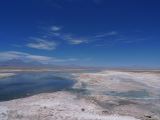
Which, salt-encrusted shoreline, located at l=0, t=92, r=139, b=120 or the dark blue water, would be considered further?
the dark blue water

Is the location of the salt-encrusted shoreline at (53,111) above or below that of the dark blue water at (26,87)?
below

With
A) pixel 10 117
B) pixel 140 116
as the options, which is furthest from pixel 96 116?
pixel 10 117

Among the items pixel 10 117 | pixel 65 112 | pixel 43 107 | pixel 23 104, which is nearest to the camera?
pixel 10 117

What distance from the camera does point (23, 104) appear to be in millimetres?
18578

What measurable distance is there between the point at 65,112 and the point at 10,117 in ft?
12.8

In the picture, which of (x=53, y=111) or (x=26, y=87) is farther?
(x=26, y=87)

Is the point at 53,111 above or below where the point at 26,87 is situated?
below

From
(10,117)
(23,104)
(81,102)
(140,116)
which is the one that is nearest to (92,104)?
(81,102)

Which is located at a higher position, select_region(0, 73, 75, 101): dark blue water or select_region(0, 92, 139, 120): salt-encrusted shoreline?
select_region(0, 73, 75, 101): dark blue water

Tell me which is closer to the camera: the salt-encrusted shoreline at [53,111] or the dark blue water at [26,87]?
the salt-encrusted shoreline at [53,111]

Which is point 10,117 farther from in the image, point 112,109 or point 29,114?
point 112,109

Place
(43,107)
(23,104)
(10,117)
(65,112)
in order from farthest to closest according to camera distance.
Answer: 1. (23,104)
2. (43,107)
3. (65,112)
4. (10,117)

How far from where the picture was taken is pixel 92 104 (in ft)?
61.7

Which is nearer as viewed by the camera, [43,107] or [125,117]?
[125,117]
